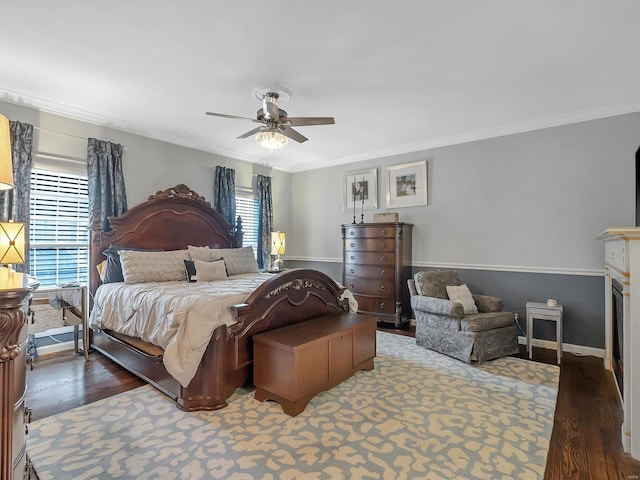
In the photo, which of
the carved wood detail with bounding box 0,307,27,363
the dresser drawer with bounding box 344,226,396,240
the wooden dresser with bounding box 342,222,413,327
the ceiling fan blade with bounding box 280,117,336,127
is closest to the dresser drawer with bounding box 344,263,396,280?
the wooden dresser with bounding box 342,222,413,327

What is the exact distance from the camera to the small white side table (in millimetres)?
3760

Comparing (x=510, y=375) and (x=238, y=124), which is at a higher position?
(x=238, y=124)

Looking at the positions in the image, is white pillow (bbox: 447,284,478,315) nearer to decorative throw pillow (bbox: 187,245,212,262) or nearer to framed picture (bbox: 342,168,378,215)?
framed picture (bbox: 342,168,378,215)

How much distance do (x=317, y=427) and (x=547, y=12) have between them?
3301mm

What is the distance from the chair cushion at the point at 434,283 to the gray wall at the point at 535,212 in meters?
0.67

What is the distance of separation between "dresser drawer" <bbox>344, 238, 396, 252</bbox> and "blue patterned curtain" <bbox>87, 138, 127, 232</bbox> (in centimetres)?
335

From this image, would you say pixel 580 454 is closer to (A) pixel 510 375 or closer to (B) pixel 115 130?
(A) pixel 510 375

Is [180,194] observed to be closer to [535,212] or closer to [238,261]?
[238,261]

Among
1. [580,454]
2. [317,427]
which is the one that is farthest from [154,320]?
[580,454]

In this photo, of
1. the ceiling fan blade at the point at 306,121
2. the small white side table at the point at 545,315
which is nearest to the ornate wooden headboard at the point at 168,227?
the ceiling fan blade at the point at 306,121

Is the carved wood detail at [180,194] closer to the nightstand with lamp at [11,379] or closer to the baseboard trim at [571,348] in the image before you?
the nightstand with lamp at [11,379]

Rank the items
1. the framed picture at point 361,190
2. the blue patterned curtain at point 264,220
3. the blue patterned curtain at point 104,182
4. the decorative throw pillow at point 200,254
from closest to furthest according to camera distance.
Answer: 1. the blue patterned curtain at point 104,182
2. the decorative throw pillow at point 200,254
3. the framed picture at point 361,190
4. the blue patterned curtain at point 264,220

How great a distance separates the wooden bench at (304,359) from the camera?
2553mm

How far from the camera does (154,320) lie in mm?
2904
